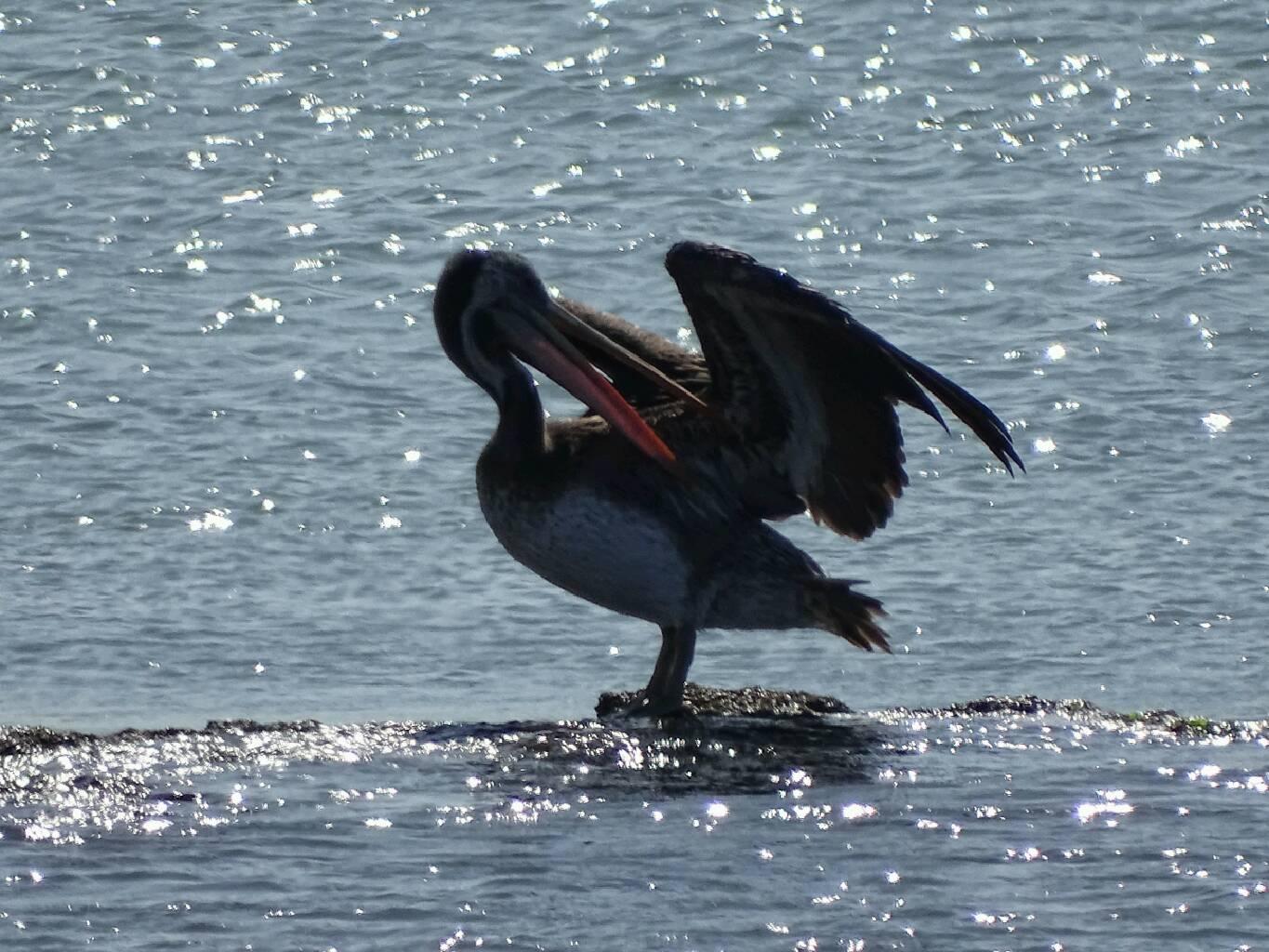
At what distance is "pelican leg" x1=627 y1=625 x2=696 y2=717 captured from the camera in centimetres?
685

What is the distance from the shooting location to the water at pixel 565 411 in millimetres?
5355

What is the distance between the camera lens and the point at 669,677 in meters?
6.91

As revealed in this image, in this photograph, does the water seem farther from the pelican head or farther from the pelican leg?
the pelican head

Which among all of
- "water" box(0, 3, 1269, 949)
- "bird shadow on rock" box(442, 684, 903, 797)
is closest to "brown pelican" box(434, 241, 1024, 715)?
"bird shadow on rock" box(442, 684, 903, 797)

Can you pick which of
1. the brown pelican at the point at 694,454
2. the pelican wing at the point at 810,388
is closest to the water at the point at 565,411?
the brown pelican at the point at 694,454

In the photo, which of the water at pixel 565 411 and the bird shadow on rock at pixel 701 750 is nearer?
the water at pixel 565 411

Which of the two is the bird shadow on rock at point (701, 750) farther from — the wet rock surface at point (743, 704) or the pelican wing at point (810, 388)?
the pelican wing at point (810, 388)

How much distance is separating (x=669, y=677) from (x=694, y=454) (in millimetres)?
729

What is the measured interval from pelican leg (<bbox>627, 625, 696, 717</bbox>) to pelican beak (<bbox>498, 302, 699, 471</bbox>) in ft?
1.64

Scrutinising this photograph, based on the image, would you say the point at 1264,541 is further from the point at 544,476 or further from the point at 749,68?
the point at 749,68

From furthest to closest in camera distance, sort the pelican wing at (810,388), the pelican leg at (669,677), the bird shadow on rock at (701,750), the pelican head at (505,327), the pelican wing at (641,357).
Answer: the pelican wing at (641,357), the pelican head at (505,327), the pelican leg at (669,677), the pelican wing at (810,388), the bird shadow on rock at (701,750)

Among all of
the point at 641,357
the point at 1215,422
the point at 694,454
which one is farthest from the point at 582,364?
the point at 1215,422

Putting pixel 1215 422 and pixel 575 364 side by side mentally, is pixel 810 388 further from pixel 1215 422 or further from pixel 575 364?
pixel 1215 422

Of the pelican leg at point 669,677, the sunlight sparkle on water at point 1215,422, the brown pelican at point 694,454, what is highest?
the brown pelican at point 694,454
